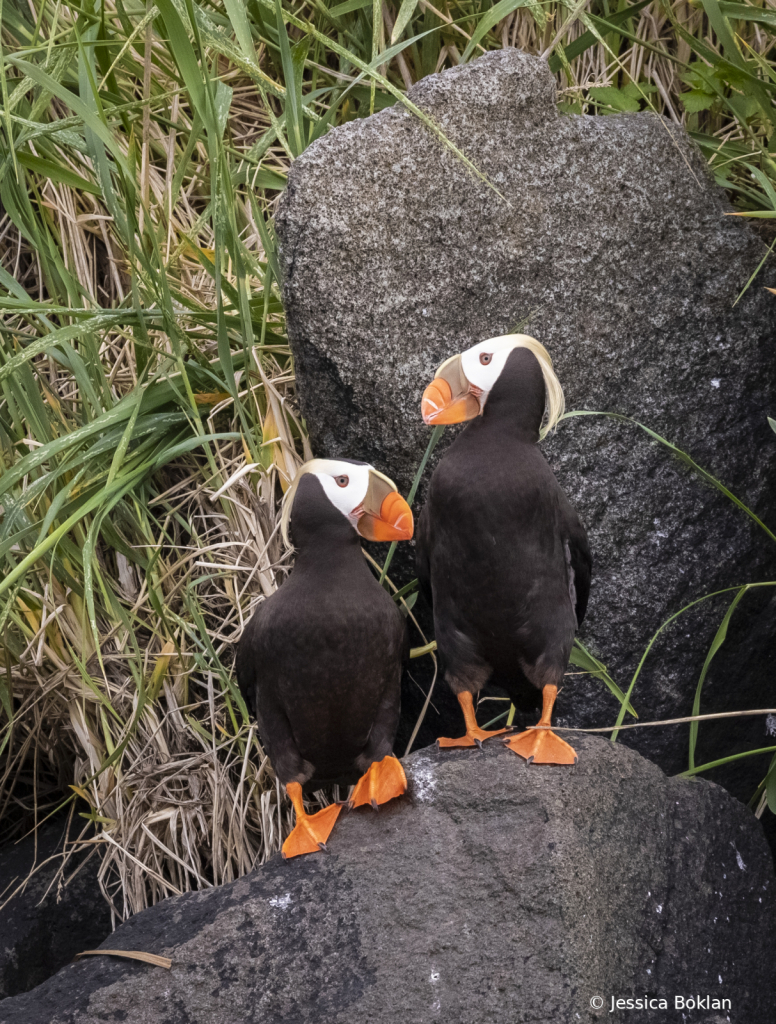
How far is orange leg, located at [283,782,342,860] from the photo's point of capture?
6.83ft

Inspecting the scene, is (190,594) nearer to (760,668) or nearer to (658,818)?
(658,818)

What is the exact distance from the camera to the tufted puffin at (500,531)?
2.27 m

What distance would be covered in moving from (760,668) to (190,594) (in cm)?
171

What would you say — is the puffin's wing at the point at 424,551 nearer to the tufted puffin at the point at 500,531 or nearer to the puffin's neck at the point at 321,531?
the tufted puffin at the point at 500,531

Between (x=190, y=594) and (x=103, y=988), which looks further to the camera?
(x=190, y=594)

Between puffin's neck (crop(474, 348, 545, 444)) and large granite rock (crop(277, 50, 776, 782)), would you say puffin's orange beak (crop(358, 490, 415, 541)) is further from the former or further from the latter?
large granite rock (crop(277, 50, 776, 782))

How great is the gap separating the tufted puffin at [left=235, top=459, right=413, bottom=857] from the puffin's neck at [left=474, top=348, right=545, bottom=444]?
0.31m

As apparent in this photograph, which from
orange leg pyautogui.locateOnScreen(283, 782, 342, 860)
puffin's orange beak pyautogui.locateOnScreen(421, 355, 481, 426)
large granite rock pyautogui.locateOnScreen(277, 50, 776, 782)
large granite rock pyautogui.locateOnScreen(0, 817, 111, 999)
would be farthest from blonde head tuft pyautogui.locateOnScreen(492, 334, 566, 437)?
large granite rock pyautogui.locateOnScreen(0, 817, 111, 999)

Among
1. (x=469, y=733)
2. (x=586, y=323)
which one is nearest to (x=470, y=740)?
(x=469, y=733)

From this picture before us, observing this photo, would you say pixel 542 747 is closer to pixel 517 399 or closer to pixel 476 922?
pixel 476 922

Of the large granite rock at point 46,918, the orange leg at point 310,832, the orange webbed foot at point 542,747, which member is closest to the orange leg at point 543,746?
the orange webbed foot at point 542,747

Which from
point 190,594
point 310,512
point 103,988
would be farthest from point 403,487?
point 103,988

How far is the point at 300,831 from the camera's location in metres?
2.13

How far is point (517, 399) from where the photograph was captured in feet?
7.61
